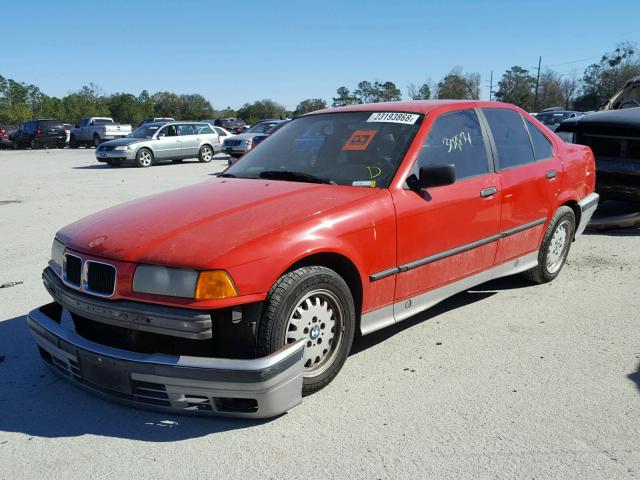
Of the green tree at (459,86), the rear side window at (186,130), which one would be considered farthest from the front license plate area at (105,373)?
the green tree at (459,86)

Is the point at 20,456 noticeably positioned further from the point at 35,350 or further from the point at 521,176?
the point at 521,176

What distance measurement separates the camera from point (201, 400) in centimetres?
276

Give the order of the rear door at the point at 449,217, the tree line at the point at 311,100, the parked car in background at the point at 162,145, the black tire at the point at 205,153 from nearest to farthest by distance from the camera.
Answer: the rear door at the point at 449,217, the parked car in background at the point at 162,145, the black tire at the point at 205,153, the tree line at the point at 311,100

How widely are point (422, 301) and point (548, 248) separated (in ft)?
6.12

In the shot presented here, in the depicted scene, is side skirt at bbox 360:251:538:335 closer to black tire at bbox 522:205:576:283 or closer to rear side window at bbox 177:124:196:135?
black tire at bbox 522:205:576:283

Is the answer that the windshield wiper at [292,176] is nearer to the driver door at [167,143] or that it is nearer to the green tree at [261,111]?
the driver door at [167,143]

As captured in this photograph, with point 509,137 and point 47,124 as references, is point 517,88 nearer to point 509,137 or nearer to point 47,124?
point 47,124

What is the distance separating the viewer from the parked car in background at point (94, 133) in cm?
3297

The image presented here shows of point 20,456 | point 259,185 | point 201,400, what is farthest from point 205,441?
point 259,185

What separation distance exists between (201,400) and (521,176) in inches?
122

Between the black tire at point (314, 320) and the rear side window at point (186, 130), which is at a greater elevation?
the rear side window at point (186, 130)

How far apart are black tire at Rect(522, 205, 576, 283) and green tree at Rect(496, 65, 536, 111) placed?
292 ft

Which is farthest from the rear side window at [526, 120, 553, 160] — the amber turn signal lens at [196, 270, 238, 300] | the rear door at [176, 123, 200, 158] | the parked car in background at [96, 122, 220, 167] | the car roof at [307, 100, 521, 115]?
the rear door at [176, 123, 200, 158]

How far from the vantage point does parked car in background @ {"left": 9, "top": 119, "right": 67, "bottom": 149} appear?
109 feet
